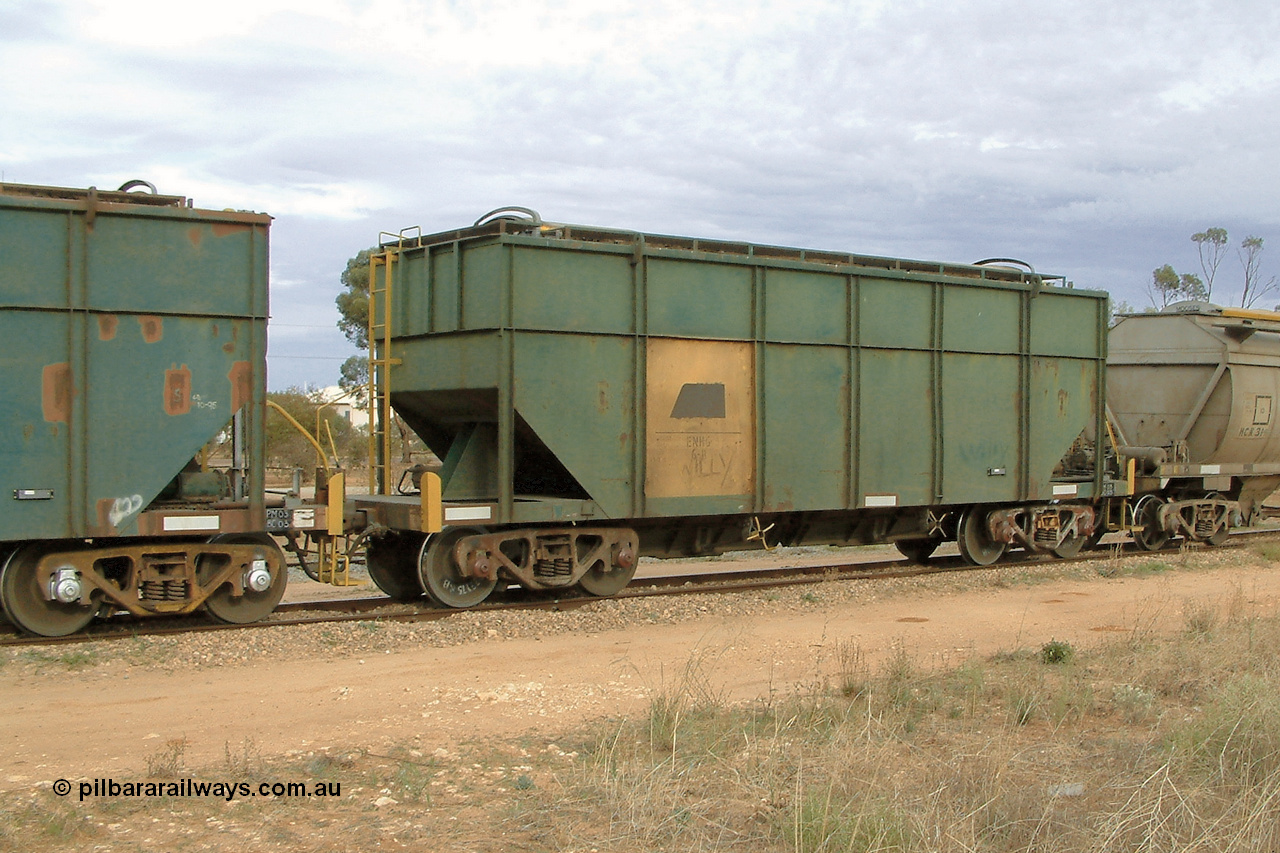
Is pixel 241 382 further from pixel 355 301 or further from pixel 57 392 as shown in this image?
pixel 355 301

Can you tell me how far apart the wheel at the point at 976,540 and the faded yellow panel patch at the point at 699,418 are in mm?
4140

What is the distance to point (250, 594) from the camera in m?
10.5

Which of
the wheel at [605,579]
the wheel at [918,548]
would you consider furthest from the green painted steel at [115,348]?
the wheel at [918,548]

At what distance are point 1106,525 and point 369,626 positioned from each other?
1175cm

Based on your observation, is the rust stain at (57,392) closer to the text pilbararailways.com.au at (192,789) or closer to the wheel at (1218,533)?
the text pilbararailways.com.au at (192,789)

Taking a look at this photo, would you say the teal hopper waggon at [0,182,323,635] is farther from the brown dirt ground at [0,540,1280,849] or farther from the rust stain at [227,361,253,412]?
the brown dirt ground at [0,540,1280,849]

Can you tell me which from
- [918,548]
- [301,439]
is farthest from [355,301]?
[918,548]

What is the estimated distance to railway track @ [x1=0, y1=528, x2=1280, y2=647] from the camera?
9.93 meters

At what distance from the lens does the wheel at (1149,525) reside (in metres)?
17.4

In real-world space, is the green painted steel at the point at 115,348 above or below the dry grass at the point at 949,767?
above

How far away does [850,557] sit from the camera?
62.1 ft

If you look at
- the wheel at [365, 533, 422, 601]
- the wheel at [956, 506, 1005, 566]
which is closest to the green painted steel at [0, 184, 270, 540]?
the wheel at [365, 533, 422, 601]

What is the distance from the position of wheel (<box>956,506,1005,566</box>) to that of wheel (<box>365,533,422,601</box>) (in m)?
7.50

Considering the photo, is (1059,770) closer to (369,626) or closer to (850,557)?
(369,626)
